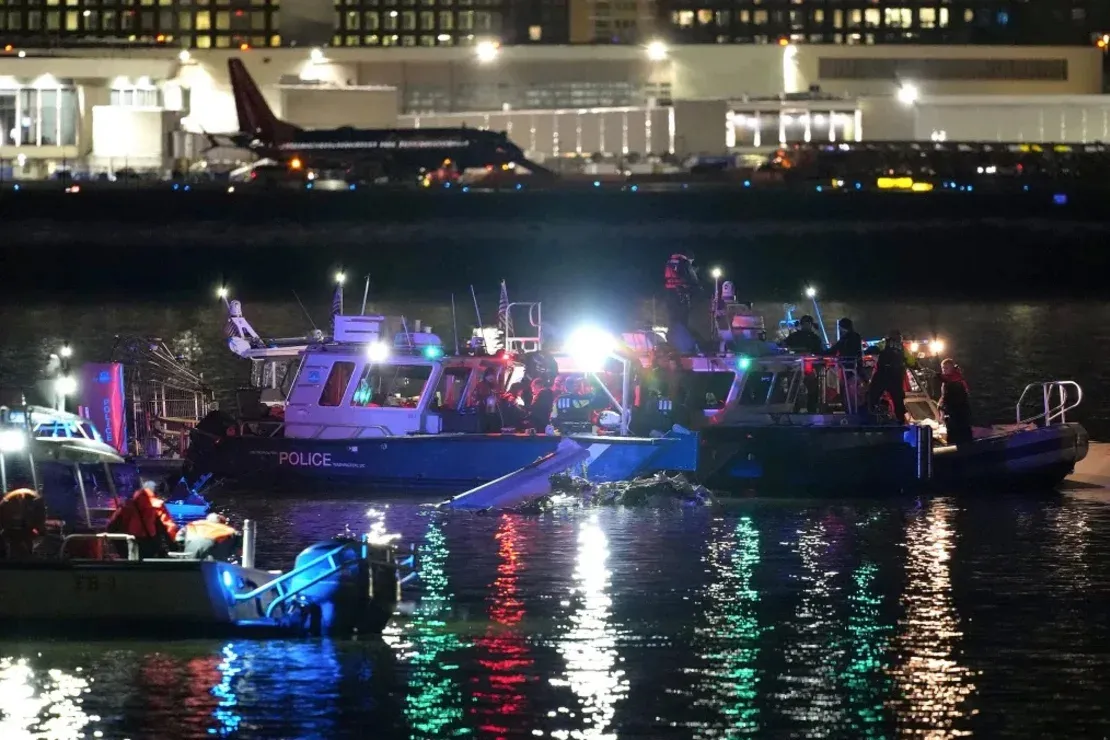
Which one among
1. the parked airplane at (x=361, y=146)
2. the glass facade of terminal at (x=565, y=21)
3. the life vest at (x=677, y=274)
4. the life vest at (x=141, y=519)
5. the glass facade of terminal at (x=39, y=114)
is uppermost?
the glass facade of terminal at (x=565, y=21)

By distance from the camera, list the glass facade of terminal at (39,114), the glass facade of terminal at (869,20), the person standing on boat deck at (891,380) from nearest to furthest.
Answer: the person standing on boat deck at (891,380)
the glass facade of terminal at (39,114)
the glass facade of terminal at (869,20)

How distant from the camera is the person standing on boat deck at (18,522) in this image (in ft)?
63.0

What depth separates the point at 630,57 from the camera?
377 ft

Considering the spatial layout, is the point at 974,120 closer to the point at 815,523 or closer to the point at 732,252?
the point at 732,252

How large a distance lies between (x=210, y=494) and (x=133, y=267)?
185 ft

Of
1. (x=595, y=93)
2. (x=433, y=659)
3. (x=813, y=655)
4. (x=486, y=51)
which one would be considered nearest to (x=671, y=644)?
(x=813, y=655)

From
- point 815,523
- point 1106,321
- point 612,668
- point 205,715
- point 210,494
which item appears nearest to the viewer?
point 205,715

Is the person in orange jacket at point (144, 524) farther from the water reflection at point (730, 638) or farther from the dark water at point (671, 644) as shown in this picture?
the water reflection at point (730, 638)

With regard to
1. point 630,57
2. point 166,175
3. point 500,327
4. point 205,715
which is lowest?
point 205,715

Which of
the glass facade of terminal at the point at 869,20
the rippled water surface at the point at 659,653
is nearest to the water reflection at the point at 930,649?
the rippled water surface at the point at 659,653

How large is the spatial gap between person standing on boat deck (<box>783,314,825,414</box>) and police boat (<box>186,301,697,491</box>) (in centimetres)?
250

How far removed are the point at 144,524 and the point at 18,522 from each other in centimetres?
115

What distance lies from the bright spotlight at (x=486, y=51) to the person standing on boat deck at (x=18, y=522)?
95318 millimetres

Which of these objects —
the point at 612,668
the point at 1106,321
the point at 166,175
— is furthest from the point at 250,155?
the point at 612,668
